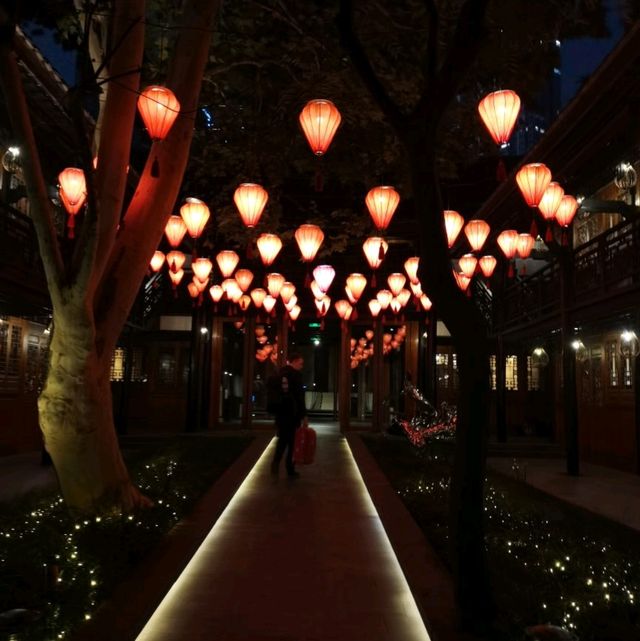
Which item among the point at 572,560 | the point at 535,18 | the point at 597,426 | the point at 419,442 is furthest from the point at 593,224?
the point at 572,560

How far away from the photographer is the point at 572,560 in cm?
407

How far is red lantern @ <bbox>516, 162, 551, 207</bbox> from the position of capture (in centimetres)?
856

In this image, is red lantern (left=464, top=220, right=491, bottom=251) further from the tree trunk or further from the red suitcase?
the tree trunk

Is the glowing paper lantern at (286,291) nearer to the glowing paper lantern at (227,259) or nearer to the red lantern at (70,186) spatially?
the glowing paper lantern at (227,259)

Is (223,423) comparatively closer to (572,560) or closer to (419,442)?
(419,442)

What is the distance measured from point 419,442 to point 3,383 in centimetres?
772

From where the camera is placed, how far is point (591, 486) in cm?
941

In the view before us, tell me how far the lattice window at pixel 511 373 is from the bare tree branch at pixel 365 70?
15.8m

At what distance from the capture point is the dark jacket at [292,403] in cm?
848

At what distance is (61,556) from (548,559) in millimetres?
3043

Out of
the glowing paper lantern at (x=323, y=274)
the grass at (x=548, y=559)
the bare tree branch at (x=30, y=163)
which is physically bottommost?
the grass at (x=548, y=559)

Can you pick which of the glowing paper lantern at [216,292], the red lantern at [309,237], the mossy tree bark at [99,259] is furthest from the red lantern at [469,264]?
the mossy tree bark at [99,259]

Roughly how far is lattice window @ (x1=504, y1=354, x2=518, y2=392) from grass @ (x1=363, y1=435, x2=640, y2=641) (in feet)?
35.3

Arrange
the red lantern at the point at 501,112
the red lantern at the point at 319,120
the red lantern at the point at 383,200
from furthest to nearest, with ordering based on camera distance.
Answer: the red lantern at the point at 383,200 < the red lantern at the point at 319,120 < the red lantern at the point at 501,112
